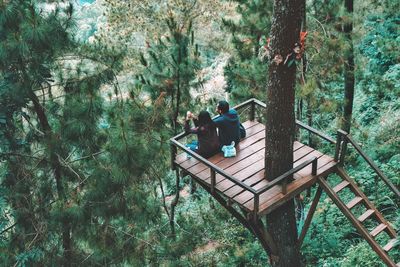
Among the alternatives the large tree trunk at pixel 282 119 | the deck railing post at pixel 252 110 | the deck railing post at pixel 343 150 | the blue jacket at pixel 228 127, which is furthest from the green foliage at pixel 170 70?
→ the deck railing post at pixel 343 150

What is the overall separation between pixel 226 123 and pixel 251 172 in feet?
3.27

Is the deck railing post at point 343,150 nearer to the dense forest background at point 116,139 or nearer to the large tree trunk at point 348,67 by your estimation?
the dense forest background at point 116,139

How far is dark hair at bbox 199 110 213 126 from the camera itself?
24.8ft

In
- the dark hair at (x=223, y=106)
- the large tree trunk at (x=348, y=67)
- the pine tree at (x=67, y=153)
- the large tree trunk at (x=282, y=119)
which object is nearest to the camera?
the large tree trunk at (x=282, y=119)

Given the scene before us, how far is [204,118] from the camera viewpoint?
7613mm

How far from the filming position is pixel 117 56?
24.6 ft

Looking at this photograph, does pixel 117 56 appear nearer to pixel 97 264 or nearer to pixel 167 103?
pixel 167 103

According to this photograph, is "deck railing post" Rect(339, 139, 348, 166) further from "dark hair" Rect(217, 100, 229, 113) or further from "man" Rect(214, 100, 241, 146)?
"dark hair" Rect(217, 100, 229, 113)

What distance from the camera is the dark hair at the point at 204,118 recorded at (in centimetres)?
757

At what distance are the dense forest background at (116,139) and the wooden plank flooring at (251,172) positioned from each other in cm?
97

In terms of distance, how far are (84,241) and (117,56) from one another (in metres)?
3.33

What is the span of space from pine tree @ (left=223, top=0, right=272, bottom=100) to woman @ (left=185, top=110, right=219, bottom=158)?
2.90 meters

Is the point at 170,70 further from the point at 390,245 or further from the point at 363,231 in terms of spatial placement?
the point at 390,245

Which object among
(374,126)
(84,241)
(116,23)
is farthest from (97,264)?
(116,23)
